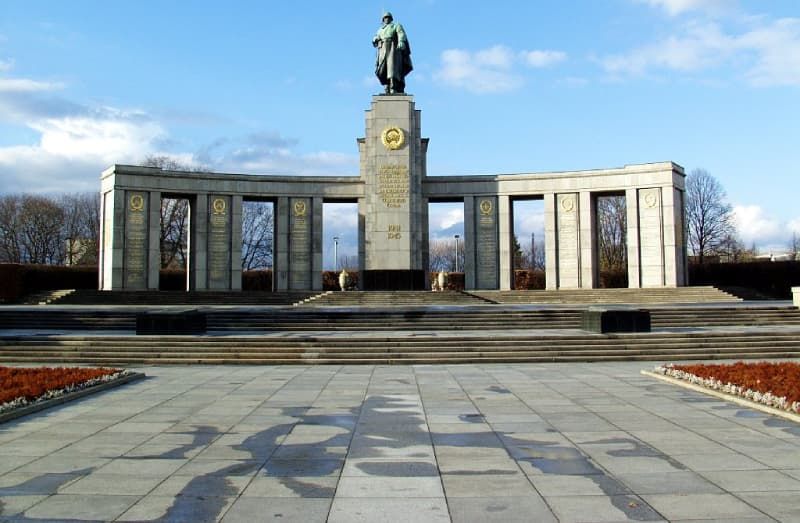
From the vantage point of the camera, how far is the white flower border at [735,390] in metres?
10.1

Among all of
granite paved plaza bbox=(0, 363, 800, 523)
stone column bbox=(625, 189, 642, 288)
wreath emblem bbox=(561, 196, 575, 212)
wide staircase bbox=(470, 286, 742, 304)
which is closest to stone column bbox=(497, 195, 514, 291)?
wreath emblem bbox=(561, 196, 575, 212)

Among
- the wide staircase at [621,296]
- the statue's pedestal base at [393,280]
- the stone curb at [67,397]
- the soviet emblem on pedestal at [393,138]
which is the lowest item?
the stone curb at [67,397]

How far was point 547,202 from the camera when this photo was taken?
1810 inches

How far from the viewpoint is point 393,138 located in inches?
1688

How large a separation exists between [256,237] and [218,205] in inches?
1027

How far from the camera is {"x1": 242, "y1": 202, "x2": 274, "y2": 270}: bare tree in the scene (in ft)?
228

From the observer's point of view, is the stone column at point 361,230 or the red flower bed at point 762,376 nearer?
the red flower bed at point 762,376

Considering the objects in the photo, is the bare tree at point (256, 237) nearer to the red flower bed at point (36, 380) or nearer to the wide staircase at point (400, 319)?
the wide staircase at point (400, 319)

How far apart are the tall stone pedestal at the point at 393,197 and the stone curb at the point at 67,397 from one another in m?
27.4

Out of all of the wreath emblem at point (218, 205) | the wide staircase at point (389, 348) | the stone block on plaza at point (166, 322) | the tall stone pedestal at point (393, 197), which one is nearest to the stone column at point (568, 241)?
the tall stone pedestal at point (393, 197)

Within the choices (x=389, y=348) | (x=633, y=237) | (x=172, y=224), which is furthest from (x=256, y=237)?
(x=389, y=348)

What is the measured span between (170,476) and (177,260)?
6635cm

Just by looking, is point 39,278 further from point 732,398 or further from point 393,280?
Result: point 732,398

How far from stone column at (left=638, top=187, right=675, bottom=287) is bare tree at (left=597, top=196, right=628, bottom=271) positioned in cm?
2628
